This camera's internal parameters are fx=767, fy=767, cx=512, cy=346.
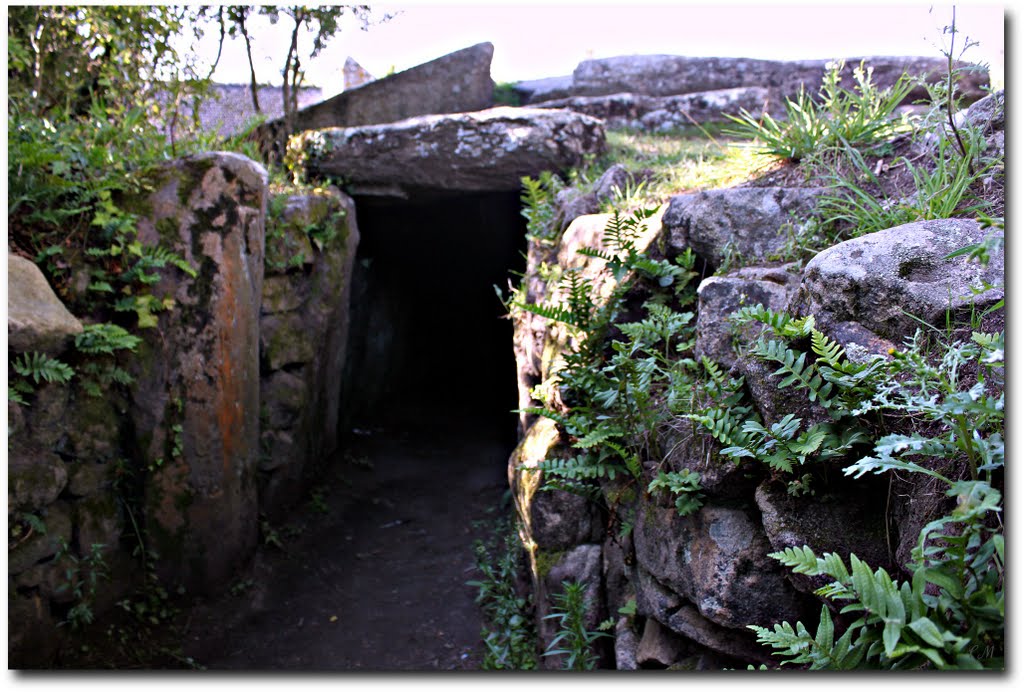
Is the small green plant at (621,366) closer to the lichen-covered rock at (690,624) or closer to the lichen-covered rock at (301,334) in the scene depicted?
the lichen-covered rock at (690,624)

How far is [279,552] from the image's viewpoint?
4902 mm

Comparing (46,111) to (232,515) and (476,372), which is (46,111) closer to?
(232,515)

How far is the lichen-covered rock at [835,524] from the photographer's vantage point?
200 cm

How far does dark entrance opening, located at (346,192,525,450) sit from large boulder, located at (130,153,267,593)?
1.84m

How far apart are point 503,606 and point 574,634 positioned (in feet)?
4.03

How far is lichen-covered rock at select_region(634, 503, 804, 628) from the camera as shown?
2.10 meters

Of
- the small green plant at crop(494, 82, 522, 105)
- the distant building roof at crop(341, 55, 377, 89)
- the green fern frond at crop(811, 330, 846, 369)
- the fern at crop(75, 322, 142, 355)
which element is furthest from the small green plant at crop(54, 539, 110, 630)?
the distant building roof at crop(341, 55, 377, 89)

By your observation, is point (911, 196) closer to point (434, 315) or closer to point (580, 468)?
point (580, 468)

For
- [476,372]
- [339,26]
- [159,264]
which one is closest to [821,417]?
[159,264]

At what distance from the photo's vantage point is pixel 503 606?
4062mm

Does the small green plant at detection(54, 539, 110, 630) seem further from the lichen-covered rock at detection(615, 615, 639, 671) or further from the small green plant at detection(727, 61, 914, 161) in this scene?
the small green plant at detection(727, 61, 914, 161)

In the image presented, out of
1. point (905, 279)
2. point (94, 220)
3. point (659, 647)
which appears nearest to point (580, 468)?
point (659, 647)

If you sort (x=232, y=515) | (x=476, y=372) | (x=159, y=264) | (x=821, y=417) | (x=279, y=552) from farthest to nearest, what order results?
1. (x=476, y=372)
2. (x=279, y=552)
3. (x=232, y=515)
4. (x=159, y=264)
5. (x=821, y=417)

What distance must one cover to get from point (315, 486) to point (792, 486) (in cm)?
422
